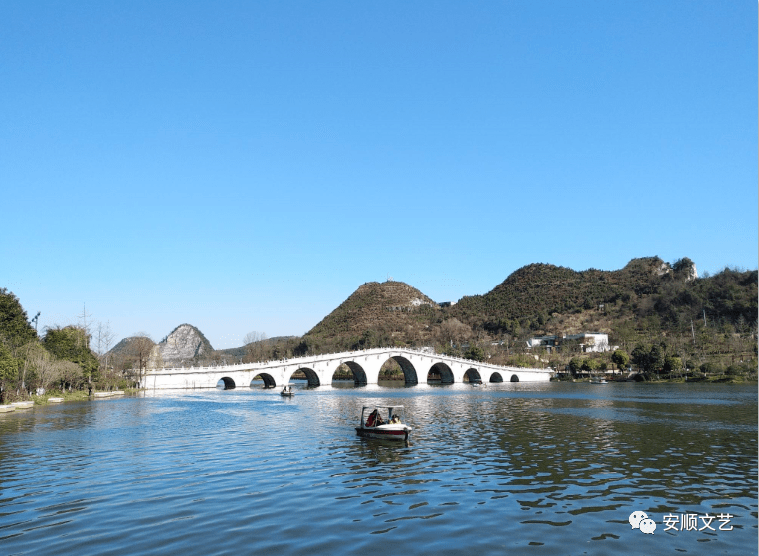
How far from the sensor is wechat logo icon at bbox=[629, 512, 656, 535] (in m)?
11.6

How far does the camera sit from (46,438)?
2448cm

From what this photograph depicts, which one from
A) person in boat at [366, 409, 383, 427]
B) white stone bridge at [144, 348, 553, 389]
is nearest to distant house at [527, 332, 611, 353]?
white stone bridge at [144, 348, 553, 389]

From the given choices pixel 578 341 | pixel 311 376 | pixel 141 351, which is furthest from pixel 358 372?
pixel 578 341

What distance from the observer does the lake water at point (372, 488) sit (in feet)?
35.6

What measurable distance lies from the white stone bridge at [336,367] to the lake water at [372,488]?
35.6 m

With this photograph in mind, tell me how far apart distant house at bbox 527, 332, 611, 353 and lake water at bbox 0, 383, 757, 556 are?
88.8 m

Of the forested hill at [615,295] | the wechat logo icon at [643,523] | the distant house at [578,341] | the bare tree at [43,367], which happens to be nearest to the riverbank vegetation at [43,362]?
the bare tree at [43,367]

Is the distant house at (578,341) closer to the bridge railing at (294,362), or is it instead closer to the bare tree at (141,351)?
the bridge railing at (294,362)

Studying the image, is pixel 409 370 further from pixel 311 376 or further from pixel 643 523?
pixel 643 523

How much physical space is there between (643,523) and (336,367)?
73310 mm

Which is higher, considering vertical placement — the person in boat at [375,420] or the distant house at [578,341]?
the distant house at [578,341]

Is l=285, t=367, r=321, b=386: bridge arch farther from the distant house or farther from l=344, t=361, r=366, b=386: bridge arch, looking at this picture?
the distant house

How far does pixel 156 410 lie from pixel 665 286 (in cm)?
12406

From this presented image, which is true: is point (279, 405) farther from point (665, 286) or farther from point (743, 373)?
point (665, 286)
